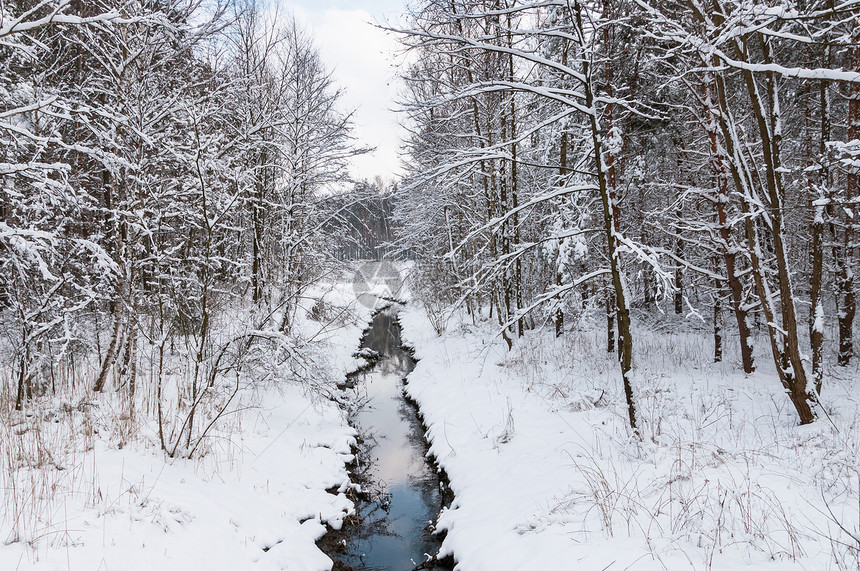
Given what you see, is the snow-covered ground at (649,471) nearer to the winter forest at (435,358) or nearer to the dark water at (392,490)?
the winter forest at (435,358)

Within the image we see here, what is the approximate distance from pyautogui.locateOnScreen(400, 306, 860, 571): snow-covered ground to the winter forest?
0.04 metres

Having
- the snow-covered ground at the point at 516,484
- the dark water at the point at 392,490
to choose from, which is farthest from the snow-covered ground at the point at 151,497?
the dark water at the point at 392,490

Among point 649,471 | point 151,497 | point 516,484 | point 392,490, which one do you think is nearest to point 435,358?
point 392,490

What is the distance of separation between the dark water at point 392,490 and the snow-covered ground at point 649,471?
0.43m

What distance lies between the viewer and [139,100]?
707cm

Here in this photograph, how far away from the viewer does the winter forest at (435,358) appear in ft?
→ 12.5

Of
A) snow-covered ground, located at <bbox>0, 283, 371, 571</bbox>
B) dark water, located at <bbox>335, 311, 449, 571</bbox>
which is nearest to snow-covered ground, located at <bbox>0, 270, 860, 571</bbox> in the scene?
snow-covered ground, located at <bbox>0, 283, 371, 571</bbox>

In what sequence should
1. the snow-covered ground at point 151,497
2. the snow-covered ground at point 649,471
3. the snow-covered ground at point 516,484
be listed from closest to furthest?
the snow-covered ground at point 649,471, the snow-covered ground at point 516,484, the snow-covered ground at point 151,497

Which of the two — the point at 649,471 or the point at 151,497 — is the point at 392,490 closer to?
the point at 151,497

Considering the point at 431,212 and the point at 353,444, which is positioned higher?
the point at 431,212

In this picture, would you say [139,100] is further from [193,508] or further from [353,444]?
[353,444]

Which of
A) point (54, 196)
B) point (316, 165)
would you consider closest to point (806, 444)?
point (54, 196)

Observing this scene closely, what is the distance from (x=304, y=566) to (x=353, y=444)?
3.68 metres

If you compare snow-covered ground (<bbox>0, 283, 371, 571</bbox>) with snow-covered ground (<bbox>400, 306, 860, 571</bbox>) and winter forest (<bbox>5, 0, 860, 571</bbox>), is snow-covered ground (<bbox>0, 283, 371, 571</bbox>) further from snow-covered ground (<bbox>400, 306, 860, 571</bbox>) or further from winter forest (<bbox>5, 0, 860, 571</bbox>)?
snow-covered ground (<bbox>400, 306, 860, 571</bbox>)
